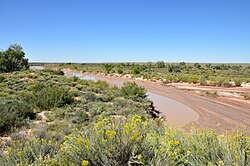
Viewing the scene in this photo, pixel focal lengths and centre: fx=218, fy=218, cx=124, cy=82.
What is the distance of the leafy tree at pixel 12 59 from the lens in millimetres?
50100

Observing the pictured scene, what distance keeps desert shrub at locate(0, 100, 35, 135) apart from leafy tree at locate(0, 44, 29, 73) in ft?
146

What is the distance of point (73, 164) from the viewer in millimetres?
3609

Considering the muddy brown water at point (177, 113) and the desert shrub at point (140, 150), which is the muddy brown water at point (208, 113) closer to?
the muddy brown water at point (177, 113)

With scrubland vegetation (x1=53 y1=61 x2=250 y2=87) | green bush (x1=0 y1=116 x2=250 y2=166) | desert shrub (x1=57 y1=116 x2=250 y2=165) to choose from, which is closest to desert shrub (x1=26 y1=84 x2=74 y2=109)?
green bush (x1=0 y1=116 x2=250 y2=166)

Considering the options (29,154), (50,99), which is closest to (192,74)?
(50,99)

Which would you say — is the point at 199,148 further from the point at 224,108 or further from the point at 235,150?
the point at 224,108

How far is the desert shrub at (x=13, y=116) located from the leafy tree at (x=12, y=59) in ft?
146

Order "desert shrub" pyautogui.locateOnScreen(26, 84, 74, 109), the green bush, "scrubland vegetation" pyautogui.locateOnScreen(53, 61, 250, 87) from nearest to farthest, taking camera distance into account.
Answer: the green bush < "desert shrub" pyautogui.locateOnScreen(26, 84, 74, 109) < "scrubland vegetation" pyautogui.locateOnScreen(53, 61, 250, 87)

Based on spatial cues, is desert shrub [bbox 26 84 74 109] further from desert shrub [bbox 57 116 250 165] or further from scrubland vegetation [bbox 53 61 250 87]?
scrubland vegetation [bbox 53 61 250 87]

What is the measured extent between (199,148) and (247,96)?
21.1m

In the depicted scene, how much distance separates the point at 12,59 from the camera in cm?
5203

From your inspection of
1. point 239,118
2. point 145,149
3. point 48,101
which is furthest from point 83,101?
point 145,149

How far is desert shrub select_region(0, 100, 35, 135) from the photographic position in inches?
365

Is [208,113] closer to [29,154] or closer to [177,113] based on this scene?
[177,113]
